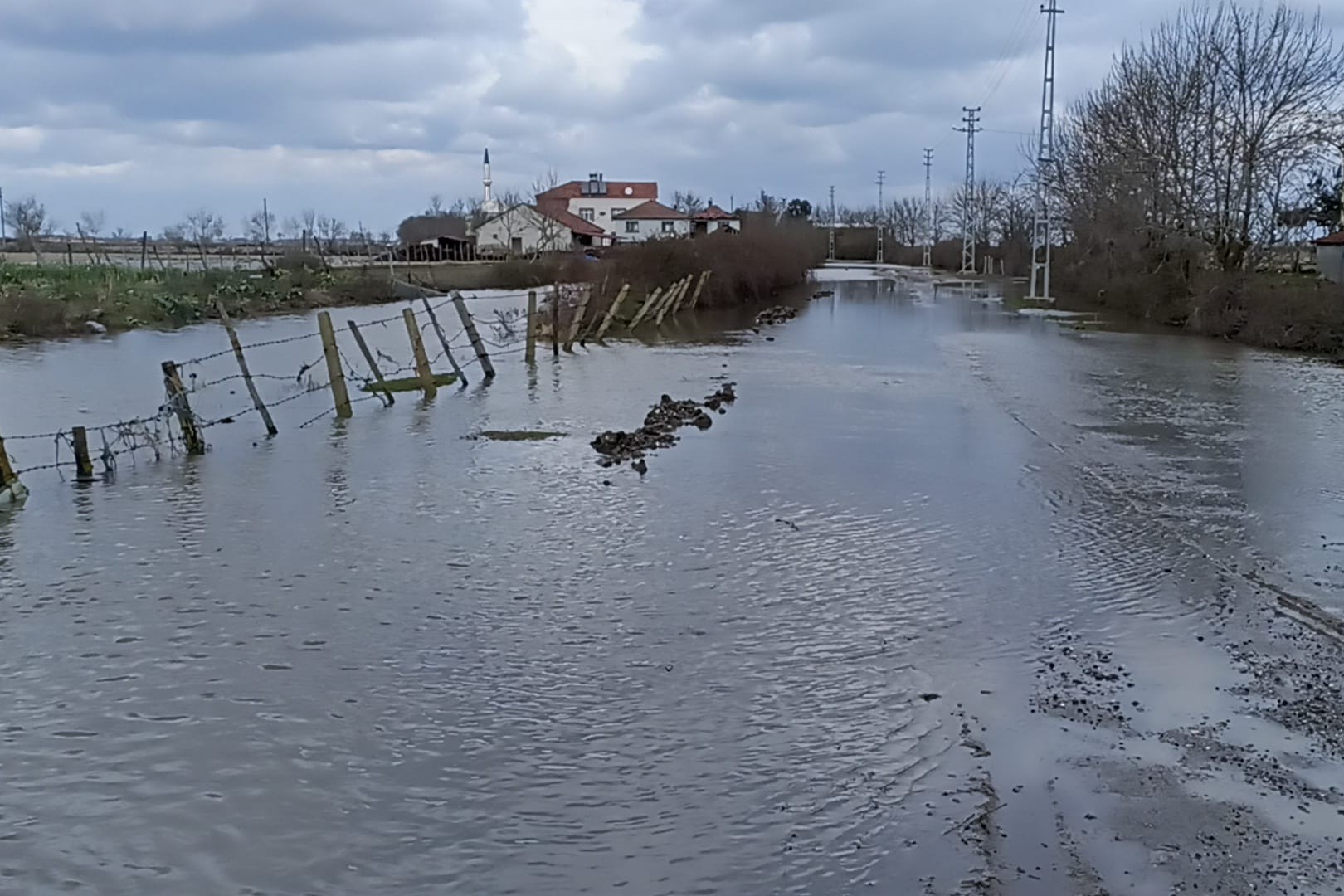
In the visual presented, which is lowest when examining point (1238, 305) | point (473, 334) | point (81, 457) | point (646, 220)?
point (81, 457)

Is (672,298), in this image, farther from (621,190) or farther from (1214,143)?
(621,190)

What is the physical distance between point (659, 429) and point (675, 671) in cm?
889

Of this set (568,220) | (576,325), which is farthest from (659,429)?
(568,220)

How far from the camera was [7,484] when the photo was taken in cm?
1141

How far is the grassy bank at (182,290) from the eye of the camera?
107ft

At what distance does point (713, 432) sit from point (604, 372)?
8.06 metres

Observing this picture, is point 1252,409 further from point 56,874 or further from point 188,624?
point 56,874

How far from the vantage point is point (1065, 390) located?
22.1 meters

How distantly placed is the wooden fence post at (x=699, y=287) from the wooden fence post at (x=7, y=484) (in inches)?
1354

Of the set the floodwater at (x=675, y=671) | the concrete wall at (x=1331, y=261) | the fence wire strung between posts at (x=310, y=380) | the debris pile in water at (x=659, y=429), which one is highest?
the concrete wall at (x=1331, y=261)

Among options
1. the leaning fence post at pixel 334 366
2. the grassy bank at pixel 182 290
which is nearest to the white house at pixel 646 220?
the grassy bank at pixel 182 290

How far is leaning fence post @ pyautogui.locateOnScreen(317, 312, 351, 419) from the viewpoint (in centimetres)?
1633

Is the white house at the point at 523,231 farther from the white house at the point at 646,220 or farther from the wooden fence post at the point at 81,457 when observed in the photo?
the wooden fence post at the point at 81,457

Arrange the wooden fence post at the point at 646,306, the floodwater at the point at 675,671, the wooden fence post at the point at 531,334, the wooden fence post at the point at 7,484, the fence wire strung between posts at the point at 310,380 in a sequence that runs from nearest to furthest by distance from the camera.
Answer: the floodwater at the point at 675,671
the wooden fence post at the point at 7,484
the fence wire strung between posts at the point at 310,380
the wooden fence post at the point at 531,334
the wooden fence post at the point at 646,306
